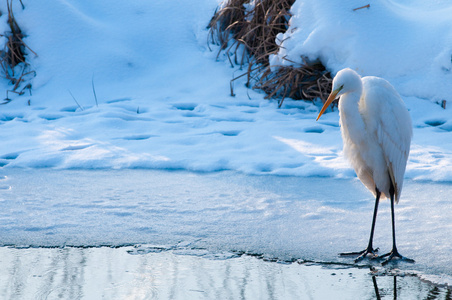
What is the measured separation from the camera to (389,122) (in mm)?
2885

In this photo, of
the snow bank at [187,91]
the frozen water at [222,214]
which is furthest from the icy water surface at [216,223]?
the snow bank at [187,91]

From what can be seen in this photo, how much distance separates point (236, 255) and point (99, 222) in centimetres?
90

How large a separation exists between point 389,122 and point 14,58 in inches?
228

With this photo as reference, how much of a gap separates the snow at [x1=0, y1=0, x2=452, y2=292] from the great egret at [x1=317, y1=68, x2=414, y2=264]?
0.35 m

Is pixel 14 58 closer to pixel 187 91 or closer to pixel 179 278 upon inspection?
pixel 187 91

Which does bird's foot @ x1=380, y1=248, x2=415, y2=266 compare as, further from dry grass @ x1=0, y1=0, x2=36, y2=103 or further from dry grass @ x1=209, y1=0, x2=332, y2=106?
dry grass @ x1=0, y1=0, x2=36, y2=103

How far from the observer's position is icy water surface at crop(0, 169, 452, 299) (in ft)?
8.51

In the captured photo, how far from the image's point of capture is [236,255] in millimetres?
2736

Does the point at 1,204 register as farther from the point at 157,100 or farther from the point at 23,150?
the point at 157,100

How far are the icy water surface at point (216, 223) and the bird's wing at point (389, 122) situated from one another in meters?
0.43

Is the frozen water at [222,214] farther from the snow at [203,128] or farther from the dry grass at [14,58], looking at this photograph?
the dry grass at [14,58]

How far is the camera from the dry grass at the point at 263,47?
6324 millimetres

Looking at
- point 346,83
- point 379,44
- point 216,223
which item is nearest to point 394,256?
point 346,83

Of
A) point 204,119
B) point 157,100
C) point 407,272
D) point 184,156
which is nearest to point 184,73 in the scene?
point 157,100
